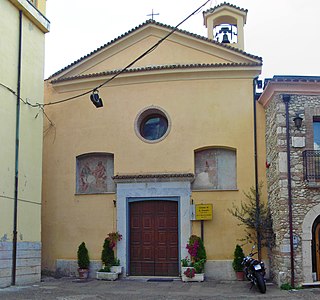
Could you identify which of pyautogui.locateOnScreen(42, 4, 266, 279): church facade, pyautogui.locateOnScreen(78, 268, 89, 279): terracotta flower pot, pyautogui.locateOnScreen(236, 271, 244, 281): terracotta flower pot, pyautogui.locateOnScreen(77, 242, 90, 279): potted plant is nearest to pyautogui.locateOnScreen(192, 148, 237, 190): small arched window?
pyautogui.locateOnScreen(42, 4, 266, 279): church facade

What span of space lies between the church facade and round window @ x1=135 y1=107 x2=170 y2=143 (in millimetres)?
35

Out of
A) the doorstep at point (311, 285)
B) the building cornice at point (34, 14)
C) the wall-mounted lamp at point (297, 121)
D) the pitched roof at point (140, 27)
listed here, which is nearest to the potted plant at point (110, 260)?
the doorstep at point (311, 285)

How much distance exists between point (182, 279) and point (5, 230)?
203 inches

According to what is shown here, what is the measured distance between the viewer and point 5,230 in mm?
13352

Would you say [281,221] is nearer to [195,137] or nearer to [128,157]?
[195,137]

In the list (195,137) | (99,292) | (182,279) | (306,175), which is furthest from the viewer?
(195,137)

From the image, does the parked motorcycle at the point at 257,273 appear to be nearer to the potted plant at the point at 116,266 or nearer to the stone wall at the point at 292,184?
the stone wall at the point at 292,184

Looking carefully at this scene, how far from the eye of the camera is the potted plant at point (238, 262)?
1520 centimetres

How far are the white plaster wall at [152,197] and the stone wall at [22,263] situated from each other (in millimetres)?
2576

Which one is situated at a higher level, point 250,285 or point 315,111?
point 315,111

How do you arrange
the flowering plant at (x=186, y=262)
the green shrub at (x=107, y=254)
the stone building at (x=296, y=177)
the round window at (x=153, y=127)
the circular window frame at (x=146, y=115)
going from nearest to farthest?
the stone building at (x=296, y=177), the flowering plant at (x=186, y=262), the green shrub at (x=107, y=254), the circular window frame at (x=146, y=115), the round window at (x=153, y=127)

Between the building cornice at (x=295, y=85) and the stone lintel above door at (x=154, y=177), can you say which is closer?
the building cornice at (x=295, y=85)

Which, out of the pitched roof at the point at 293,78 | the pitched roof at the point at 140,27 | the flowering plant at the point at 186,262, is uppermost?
the pitched roof at the point at 140,27

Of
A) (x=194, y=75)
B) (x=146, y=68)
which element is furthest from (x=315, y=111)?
(x=146, y=68)
